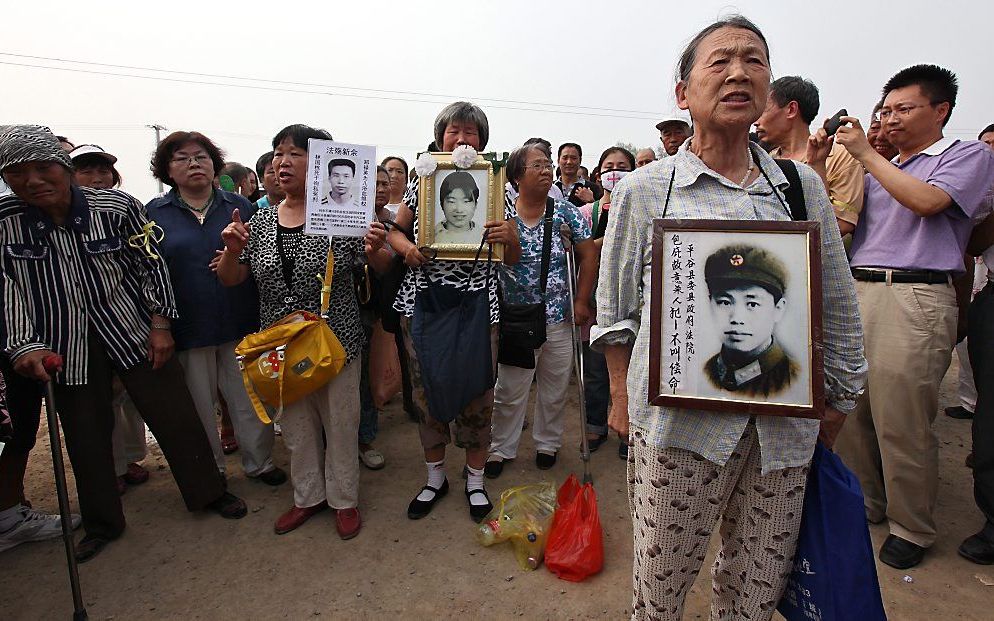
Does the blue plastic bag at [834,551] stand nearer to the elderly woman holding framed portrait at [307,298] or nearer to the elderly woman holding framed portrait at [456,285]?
the elderly woman holding framed portrait at [456,285]

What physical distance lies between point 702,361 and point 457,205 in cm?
188

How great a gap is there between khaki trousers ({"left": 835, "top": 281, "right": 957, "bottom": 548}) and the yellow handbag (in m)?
2.91

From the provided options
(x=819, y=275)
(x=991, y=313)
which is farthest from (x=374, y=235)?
(x=991, y=313)

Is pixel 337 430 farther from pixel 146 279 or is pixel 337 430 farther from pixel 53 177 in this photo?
pixel 53 177

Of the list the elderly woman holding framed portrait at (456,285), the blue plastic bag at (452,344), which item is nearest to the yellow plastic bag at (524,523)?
the elderly woman holding framed portrait at (456,285)

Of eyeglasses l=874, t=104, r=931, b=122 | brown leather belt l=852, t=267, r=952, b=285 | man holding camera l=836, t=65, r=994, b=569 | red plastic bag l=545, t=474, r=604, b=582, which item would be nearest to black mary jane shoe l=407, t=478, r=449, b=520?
red plastic bag l=545, t=474, r=604, b=582

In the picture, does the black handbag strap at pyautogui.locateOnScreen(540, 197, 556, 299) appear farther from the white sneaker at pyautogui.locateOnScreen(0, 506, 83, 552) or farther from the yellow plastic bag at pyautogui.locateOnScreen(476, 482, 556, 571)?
the white sneaker at pyautogui.locateOnScreen(0, 506, 83, 552)

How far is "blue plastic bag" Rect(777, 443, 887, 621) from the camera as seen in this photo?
5.07 feet

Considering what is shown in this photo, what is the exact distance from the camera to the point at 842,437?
3.34m

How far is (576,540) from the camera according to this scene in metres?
2.86

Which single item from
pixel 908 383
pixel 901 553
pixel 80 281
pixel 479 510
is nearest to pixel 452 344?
pixel 479 510

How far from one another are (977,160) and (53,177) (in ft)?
15.6

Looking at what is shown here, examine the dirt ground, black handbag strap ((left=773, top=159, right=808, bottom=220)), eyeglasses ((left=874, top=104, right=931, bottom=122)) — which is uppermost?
eyeglasses ((left=874, top=104, right=931, bottom=122))


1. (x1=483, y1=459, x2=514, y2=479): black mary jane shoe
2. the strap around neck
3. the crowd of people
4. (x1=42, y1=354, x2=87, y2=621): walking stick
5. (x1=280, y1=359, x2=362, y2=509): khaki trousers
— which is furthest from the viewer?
(x1=483, y1=459, x2=514, y2=479): black mary jane shoe
